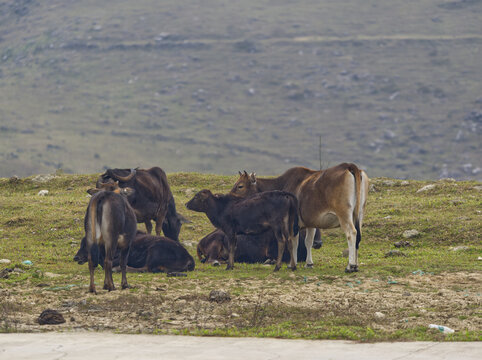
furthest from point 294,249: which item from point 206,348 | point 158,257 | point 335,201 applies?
point 206,348

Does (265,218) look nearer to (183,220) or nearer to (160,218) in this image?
(160,218)

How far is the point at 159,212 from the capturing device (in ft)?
61.2

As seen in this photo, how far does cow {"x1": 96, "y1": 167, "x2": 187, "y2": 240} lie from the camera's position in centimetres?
1781

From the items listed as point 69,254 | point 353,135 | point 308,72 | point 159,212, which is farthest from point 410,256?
point 308,72

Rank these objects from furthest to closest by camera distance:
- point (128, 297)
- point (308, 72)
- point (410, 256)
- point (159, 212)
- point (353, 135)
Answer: point (308, 72), point (353, 135), point (159, 212), point (410, 256), point (128, 297)

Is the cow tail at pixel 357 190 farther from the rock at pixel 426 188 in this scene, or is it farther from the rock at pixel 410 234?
the rock at pixel 426 188

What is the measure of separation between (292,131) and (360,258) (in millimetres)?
153666

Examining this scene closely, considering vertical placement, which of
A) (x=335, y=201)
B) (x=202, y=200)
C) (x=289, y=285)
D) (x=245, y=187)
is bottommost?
(x=289, y=285)

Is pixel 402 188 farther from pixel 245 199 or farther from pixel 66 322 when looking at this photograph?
pixel 66 322

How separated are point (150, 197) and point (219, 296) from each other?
695 centimetres

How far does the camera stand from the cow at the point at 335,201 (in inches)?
583

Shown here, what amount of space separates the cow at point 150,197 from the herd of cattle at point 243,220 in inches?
1.3

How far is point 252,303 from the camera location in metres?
11.5

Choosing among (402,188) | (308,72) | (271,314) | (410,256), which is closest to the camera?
(271,314)
